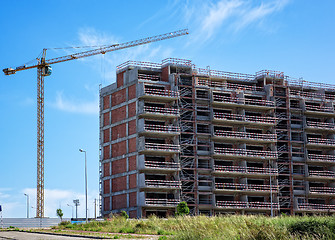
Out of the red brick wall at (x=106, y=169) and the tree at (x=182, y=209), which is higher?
the red brick wall at (x=106, y=169)

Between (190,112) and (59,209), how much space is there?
173 ft

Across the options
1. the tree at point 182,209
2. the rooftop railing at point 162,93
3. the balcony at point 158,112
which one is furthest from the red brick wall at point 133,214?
the rooftop railing at point 162,93

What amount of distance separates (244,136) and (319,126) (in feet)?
54.9

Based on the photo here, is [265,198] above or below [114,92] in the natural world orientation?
below

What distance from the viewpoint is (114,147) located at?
267 ft

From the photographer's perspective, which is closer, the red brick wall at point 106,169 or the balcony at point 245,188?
the balcony at point 245,188

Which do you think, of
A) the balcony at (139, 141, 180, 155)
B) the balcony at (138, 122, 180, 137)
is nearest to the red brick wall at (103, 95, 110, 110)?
the balcony at (138, 122, 180, 137)

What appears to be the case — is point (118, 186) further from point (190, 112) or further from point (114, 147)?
point (190, 112)

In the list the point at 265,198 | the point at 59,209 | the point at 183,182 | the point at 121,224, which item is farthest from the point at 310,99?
the point at 59,209

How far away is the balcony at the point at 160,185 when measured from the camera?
73.1m

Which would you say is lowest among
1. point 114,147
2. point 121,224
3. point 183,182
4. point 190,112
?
point 121,224

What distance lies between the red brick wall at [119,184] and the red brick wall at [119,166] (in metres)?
1.13

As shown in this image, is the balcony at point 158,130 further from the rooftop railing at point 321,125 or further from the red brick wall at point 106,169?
the rooftop railing at point 321,125

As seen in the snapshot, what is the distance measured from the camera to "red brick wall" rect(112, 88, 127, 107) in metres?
80.5
